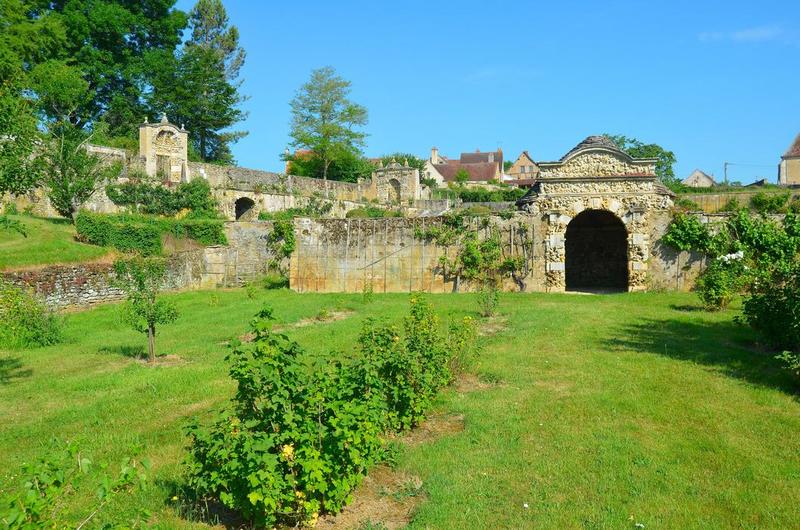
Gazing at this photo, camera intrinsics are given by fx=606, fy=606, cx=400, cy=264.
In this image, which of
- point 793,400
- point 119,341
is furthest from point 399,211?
point 793,400

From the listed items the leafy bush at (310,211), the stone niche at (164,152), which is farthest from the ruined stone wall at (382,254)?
the stone niche at (164,152)

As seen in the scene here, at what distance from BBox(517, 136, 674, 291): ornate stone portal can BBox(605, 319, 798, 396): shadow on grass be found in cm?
603

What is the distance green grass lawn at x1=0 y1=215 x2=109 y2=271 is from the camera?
64.6 ft

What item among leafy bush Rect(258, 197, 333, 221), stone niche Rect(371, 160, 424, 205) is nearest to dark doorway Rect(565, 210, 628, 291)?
leafy bush Rect(258, 197, 333, 221)

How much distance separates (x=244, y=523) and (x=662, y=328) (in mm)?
10319

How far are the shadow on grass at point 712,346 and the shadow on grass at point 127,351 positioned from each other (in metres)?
9.23

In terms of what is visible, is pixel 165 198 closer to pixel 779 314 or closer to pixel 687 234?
pixel 687 234

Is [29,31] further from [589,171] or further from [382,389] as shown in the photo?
[382,389]

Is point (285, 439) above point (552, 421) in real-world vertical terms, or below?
above

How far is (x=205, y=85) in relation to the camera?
4434 cm

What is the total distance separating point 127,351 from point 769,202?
2147 cm

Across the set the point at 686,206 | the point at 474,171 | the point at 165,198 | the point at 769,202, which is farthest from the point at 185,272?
the point at 474,171

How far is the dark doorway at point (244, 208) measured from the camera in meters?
36.7

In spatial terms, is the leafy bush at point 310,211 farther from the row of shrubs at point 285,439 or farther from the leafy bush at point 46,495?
the leafy bush at point 46,495
